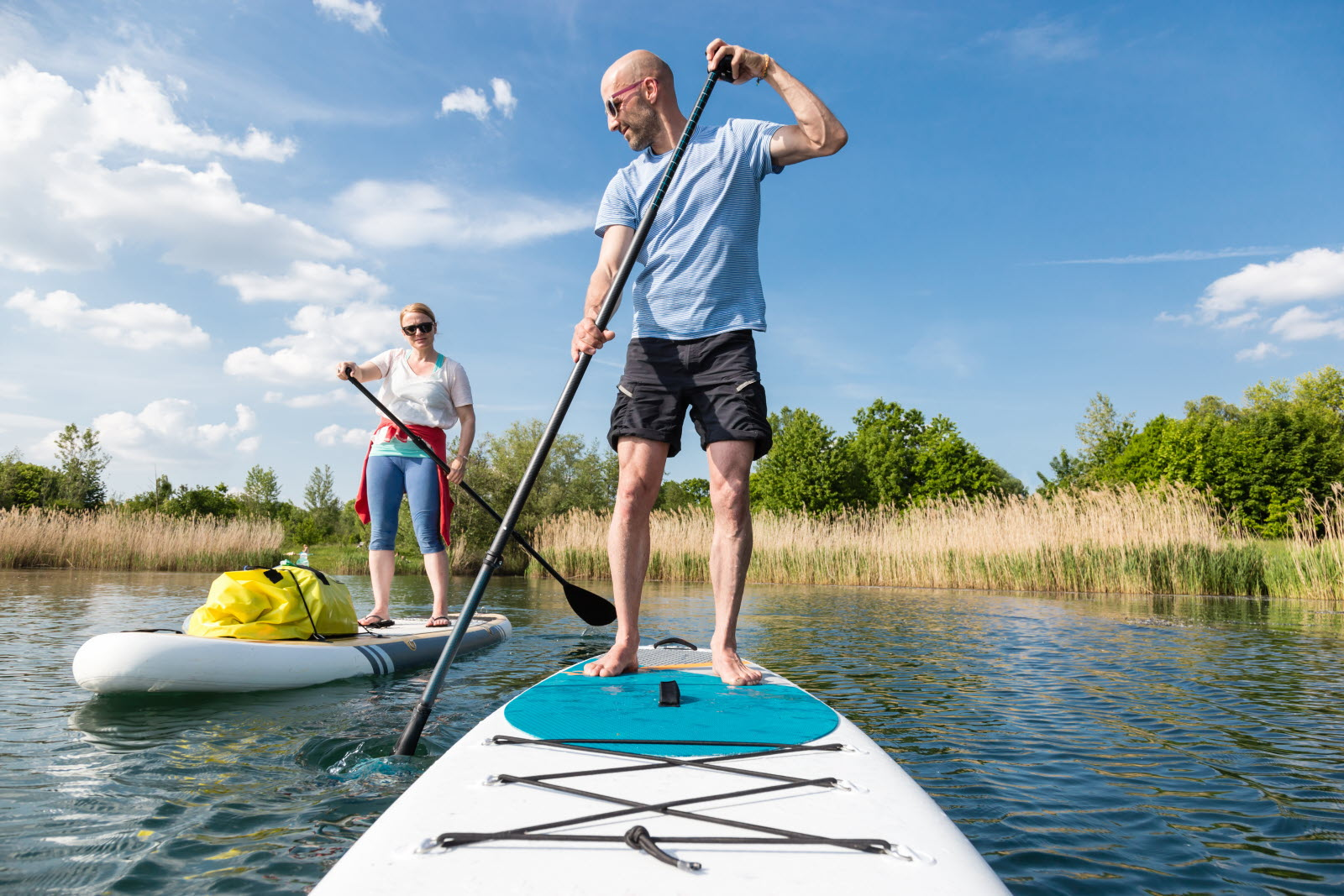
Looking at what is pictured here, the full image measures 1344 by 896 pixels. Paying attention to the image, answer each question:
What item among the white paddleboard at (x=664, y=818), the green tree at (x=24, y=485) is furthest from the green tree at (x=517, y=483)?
the green tree at (x=24, y=485)

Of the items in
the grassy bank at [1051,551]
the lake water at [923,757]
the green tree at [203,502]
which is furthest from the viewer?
the green tree at [203,502]

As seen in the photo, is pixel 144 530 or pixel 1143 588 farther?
pixel 144 530

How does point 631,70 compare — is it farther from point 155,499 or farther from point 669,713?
point 155,499

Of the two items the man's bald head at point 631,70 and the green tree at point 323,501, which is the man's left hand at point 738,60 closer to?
the man's bald head at point 631,70

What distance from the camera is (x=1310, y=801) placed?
2.36 meters

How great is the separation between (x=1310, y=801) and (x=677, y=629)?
472cm

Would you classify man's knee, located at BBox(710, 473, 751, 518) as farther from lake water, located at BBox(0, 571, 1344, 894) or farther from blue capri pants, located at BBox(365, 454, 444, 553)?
blue capri pants, located at BBox(365, 454, 444, 553)

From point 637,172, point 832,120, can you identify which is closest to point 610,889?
point 832,120

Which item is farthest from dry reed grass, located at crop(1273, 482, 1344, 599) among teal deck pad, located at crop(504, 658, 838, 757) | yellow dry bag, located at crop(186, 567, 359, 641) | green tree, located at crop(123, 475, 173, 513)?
green tree, located at crop(123, 475, 173, 513)

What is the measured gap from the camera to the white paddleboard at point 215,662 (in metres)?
3.32

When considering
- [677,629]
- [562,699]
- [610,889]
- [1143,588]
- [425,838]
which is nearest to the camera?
[610,889]

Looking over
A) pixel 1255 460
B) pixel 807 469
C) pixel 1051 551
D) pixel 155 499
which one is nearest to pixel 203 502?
pixel 155 499

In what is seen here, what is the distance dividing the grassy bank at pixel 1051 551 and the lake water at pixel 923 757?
649 cm

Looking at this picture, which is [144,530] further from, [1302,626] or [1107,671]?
[1302,626]
